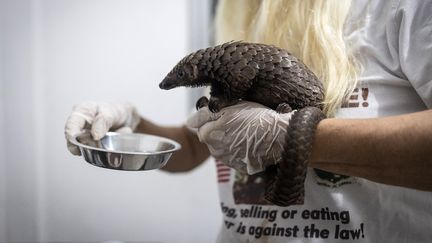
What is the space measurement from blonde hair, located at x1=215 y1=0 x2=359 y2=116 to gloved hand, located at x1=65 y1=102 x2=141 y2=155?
0.43m

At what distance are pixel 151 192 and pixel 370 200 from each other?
55 centimetres

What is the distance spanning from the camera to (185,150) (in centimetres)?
134

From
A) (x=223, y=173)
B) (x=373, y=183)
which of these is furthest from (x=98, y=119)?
(x=373, y=183)

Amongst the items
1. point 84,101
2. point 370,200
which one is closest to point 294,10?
point 370,200

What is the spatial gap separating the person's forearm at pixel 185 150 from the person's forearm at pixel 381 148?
687 millimetres

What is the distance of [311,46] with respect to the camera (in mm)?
765

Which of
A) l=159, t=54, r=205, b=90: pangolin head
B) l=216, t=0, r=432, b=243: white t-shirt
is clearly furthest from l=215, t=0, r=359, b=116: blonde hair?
l=159, t=54, r=205, b=90: pangolin head

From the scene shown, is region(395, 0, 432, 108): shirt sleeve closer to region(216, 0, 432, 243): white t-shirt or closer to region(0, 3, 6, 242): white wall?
region(216, 0, 432, 243): white t-shirt

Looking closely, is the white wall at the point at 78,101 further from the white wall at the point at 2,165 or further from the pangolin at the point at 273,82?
the pangolin at the point at 273,82

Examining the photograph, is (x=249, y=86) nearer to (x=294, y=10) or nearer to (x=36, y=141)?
(x=294, y=10)

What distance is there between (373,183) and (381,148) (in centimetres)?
20

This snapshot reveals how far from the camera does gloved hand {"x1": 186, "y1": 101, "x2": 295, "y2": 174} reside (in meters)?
0.67

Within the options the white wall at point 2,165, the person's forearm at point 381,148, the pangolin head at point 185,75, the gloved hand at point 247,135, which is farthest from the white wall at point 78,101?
the person's forearm at point 381,148

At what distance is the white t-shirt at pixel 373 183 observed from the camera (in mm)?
692
